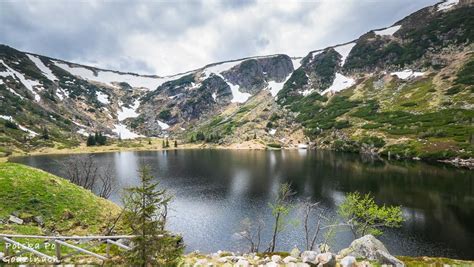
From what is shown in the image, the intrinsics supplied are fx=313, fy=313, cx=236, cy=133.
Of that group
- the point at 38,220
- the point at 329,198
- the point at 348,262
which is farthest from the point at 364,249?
the point at 329,198

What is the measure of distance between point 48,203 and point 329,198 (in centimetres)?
7076

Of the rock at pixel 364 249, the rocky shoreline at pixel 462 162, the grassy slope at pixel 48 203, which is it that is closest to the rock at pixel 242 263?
the rock at pixel 364 249

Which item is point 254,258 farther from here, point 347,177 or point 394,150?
point 394,150

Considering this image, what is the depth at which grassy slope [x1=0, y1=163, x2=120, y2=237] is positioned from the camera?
3916 cm

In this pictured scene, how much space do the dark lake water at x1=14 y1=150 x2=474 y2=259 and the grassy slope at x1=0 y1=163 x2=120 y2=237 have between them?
15173 mm

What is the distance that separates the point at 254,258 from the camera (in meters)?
26.0

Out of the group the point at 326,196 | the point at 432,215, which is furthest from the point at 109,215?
the point at 432,215

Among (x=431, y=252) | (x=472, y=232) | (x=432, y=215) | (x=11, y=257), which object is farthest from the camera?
(x=432, y=215)

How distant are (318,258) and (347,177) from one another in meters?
108

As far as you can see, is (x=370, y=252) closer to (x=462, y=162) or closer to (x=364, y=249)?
(x=364, y=249)

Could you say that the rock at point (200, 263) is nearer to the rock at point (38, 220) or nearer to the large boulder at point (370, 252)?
the large boulder at point (370, 252)

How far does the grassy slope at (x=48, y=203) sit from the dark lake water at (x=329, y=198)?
15173mm

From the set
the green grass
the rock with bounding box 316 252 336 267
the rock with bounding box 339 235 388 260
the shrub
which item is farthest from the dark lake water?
the rock with bounding box 316 252 336 267

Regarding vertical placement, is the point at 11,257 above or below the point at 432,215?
above
